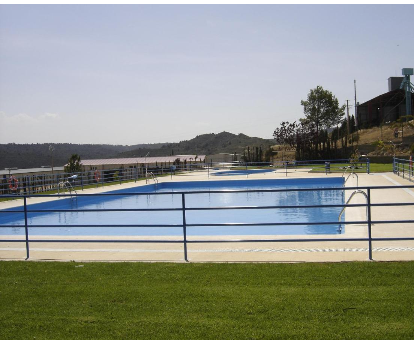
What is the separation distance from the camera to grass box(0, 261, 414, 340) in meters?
3.95

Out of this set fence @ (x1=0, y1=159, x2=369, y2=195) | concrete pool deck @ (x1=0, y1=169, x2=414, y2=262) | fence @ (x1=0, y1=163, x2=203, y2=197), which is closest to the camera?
concrete pool deck @ (x1=0, y1=169, x2=414, y2=262)

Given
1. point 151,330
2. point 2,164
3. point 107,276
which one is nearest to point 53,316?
point 151,330

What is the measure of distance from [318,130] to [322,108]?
8.79 feet

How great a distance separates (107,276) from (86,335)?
194cm

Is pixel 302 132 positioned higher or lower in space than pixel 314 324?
higher

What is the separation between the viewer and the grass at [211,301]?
3.95 meters

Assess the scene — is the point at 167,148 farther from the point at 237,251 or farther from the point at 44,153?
the point at 237,251

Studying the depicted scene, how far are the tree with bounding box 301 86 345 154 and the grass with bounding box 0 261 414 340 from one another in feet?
160

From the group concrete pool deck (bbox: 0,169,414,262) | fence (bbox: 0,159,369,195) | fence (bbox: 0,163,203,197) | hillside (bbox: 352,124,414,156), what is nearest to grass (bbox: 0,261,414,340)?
concrete pool deck (bbox: 0,169,414,262)

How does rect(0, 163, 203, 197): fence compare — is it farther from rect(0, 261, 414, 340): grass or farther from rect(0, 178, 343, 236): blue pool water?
rect(0, 261, 414, 340): grass

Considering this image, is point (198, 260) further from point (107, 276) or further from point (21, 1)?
point (21, 1)

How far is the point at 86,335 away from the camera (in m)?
3.97

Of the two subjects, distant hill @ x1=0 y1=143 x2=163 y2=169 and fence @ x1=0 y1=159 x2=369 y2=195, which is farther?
distant hill @ x1=0 y1=143 x2=163 y2=169

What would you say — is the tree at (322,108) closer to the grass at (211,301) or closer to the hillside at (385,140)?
the hillside at (385,140)
